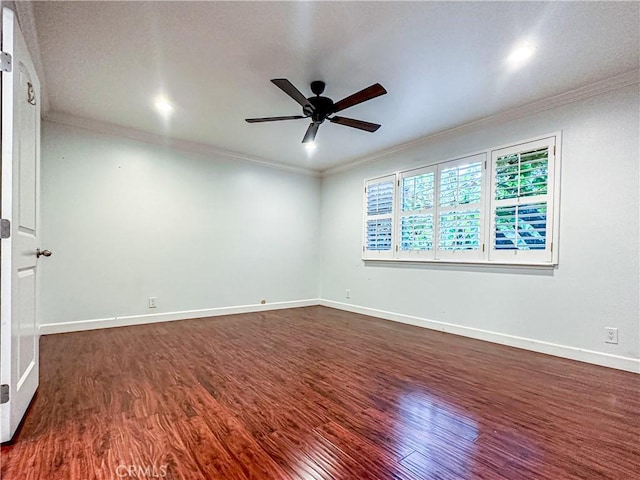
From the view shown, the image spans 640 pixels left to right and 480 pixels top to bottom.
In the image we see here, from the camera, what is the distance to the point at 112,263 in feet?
13.2

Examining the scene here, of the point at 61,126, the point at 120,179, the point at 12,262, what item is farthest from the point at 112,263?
the point at 12,262

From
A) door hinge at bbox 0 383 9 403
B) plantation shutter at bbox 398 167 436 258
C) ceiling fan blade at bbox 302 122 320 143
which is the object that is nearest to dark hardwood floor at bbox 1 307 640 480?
door hinge at bbox 0 383 9 403

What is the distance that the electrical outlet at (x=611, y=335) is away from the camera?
2762 mm

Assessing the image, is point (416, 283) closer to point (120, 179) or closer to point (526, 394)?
point (526, 394)

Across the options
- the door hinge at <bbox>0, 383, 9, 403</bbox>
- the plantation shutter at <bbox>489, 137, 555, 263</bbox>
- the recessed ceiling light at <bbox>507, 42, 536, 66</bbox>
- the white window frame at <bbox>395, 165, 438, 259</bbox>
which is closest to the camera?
the door hinge at <bbox>0, 383, 9, 403</bbox>

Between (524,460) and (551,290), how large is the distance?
218 centimetres

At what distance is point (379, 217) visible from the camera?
16.3 feet

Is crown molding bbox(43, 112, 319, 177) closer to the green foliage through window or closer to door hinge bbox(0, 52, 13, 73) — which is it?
door hinge bbox(0, 52, 13, 73)

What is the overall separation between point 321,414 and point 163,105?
337cm

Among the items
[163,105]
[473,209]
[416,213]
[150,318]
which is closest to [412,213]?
[416,213]

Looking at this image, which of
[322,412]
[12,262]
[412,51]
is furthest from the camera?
[412,51]

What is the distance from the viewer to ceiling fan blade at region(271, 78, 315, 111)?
2350mm

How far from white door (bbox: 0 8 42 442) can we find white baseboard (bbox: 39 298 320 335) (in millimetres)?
2028

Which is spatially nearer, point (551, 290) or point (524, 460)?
point (524, 460)
